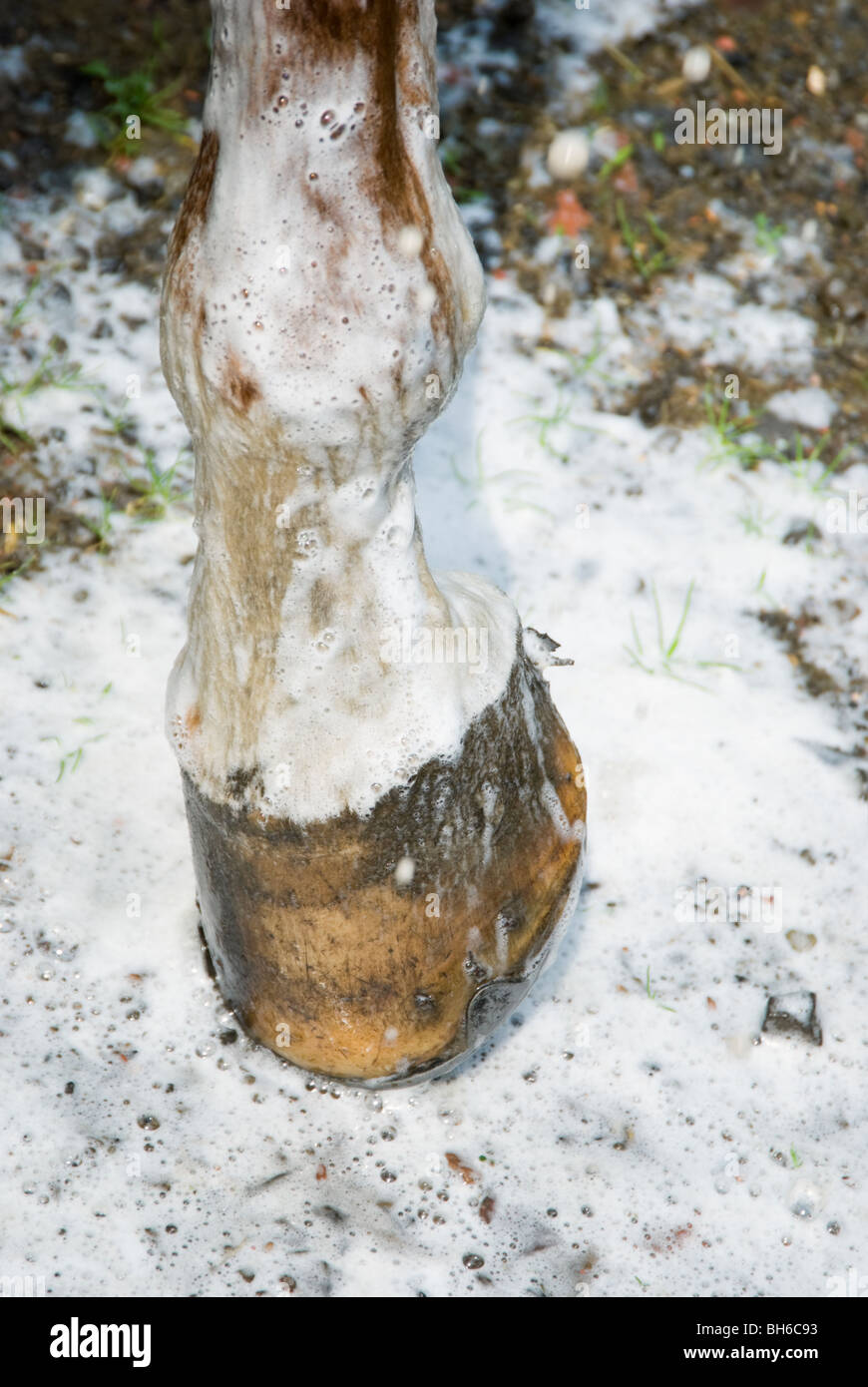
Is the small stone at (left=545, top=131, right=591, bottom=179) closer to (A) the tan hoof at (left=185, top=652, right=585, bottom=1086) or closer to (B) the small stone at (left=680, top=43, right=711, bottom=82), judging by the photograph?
(B) the small stone at (left=680, top=43, right=711, bottom=82)

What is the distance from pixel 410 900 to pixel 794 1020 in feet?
2.78

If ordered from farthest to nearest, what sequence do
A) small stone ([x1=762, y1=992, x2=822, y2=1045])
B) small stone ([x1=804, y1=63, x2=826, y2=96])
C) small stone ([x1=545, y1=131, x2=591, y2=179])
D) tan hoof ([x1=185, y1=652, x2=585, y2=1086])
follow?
small stone ([x1=804, y1=63, x2=826, y2=96]), small stone ([x1=545, y1=131, x2=591, y2=179]), small stone ([x1=762, y1=992, x2=822, y2=1045]), tan hoof ([x1=185, y1=652, x2=585, y2=1086])

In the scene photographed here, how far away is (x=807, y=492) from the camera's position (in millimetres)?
3289

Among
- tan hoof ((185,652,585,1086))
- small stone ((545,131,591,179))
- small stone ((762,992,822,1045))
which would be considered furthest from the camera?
small stone ((545,131,591,179))

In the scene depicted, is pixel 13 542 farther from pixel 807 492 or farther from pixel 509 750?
pixel 807 492

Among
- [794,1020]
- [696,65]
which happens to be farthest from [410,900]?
[696,65]

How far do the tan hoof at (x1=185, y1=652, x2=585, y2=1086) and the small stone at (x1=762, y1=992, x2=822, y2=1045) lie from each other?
1.66 feet

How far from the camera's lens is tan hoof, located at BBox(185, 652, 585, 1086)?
1999mm

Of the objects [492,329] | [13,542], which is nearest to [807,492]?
[492,329]

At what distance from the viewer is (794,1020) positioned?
98.6 inches

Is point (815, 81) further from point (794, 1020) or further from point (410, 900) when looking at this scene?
point (410, 900)

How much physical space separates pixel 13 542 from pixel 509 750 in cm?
140

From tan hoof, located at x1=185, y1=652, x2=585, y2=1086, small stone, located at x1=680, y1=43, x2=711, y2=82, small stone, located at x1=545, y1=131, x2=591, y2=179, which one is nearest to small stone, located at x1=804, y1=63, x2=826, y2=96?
small stone, located at x1=680, y1=43, x2=711, y2=82

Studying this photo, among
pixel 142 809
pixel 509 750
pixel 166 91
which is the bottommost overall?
pixel 142 809
